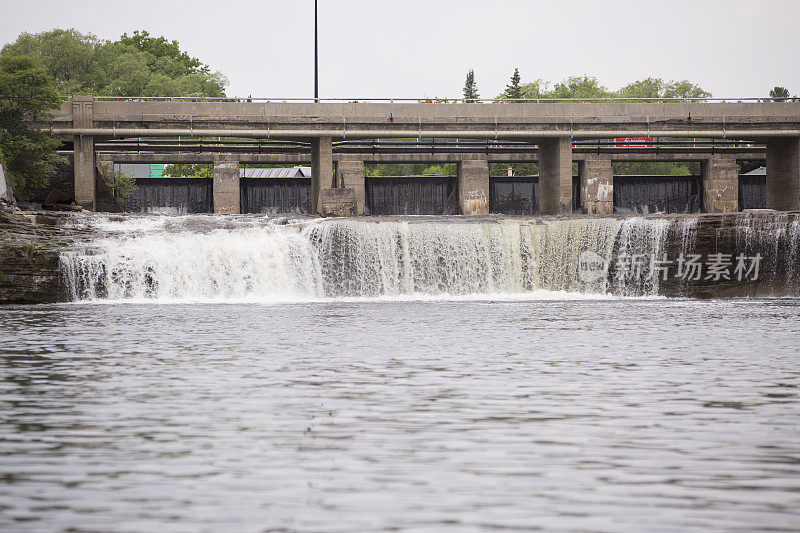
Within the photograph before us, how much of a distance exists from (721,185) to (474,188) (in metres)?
14.9

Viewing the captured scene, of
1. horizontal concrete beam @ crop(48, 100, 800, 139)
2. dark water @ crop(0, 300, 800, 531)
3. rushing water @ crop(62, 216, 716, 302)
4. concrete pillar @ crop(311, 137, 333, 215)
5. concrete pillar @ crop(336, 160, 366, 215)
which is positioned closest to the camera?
dark water @ crop(0, 300, 800, 531)

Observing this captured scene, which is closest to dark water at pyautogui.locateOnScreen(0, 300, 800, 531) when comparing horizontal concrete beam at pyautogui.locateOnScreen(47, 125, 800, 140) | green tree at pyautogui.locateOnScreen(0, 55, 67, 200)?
green tree at pyautogui.locateOnScreen(0, 55, 67, 200)

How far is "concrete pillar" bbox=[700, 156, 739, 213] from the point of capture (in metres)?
60.5

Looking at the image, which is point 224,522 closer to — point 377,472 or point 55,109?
point 377,472

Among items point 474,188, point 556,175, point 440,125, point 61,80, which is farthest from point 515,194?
point 61,80

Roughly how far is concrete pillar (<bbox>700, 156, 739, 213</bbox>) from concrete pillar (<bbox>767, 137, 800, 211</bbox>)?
4887mm

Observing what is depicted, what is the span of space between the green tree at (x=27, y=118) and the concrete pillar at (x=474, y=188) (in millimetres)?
23113

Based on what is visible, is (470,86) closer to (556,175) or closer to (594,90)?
(594,90)

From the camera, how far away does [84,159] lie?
4753 centimetres

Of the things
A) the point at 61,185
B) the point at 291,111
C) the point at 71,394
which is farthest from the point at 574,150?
the point at 71,394

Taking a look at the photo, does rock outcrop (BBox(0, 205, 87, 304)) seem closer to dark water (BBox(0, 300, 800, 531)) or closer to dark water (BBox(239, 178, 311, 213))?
dark water (BBox(0, 300, 800, 531))

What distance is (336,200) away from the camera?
45000mm

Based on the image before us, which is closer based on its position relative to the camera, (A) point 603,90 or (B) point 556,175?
(B) point 556,175

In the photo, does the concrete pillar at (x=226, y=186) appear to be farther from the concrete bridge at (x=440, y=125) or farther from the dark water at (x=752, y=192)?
the dark water at (x=752, y=192)
